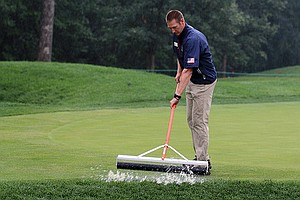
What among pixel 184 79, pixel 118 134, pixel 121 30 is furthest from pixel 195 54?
pixel 121 30

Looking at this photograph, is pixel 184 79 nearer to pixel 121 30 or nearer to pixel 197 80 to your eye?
pixel 197 80

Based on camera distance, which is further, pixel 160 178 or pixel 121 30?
pixel 121 30

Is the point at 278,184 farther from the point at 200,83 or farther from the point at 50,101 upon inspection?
the point at 50,101

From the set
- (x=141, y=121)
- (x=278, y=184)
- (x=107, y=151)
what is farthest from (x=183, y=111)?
(x=278, y=184)

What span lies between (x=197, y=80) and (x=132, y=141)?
3.07 meters

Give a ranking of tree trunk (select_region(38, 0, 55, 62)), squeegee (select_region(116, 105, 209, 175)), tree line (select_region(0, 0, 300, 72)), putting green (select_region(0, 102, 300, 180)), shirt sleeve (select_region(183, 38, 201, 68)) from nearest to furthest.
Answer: squeegee (select_region(116, 105, 209, 175)), shirt sleeve (select_region(183, 38, 201, 68)), putting green (select_region(0, 102, 300, 180)), tree trunk (select_region(38, 0, 55, 62)), tree line (select_region(0, 0, 300, 72))

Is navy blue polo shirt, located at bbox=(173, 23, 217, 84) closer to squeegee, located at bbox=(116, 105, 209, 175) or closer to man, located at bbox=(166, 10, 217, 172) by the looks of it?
man, located at bbox=(166, 10, 217, 172)

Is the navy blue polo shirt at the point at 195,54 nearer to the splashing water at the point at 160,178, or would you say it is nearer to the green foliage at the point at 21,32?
the splashing water at the point at 160,178

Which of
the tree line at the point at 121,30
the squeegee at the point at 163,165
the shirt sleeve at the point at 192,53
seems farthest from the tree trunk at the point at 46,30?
the squeegee at the point at 163,165

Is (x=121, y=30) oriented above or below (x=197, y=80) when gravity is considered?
above

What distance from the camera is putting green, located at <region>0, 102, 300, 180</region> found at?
8.41m

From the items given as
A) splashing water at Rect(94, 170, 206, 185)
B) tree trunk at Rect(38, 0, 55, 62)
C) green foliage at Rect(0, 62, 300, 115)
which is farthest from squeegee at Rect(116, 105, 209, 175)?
tree trunk at Rect(38, 0, 55, 62)

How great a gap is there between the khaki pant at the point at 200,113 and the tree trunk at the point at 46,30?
24.0m

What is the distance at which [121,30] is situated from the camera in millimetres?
43031
